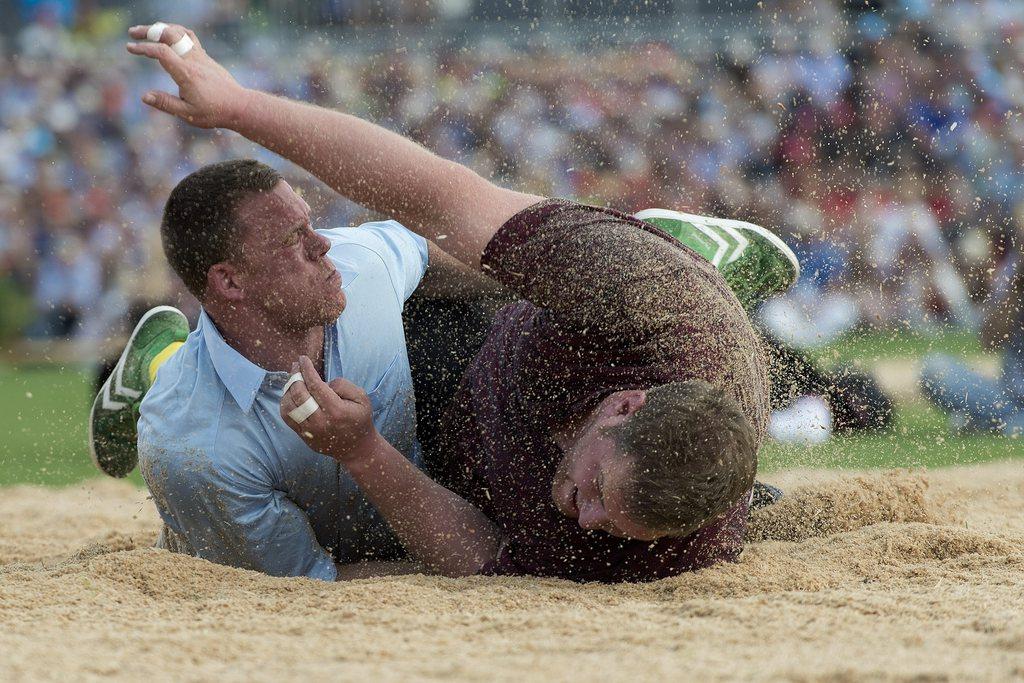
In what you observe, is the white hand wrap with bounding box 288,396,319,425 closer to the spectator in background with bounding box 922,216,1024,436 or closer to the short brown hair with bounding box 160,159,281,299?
the short brown hair with bounding box 160,159,281,299

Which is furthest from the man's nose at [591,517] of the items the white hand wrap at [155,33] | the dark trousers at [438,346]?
the white hand wrap at [155,33]

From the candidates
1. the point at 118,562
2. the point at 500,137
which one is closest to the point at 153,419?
the point at 118,562

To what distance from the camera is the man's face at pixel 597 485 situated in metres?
2.62

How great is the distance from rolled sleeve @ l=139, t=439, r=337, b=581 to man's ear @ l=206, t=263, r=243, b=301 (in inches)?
19.4

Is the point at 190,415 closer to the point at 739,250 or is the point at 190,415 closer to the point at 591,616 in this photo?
the point at 591,616

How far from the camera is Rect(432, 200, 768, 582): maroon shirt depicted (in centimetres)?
280

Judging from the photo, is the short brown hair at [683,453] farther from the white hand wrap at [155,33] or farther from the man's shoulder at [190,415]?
the white hand wrap at [155,33]

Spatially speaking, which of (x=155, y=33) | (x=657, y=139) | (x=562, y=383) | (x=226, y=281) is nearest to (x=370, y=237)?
(x=226, y=281)

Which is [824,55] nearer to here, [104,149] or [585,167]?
[585,167]

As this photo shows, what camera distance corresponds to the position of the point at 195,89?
2645 millimetres

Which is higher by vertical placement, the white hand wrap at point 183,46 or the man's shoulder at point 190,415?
the white hand wrap at point 183,46

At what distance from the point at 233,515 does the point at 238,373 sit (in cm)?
40

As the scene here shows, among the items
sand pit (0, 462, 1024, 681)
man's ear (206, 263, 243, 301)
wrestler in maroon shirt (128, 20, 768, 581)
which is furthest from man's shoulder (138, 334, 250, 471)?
wrestler in maroon shirt (128, 20, 768, 581)

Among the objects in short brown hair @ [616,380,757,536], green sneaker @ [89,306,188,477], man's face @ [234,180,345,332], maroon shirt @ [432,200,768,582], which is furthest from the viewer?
green sneaker @ [89,306,188,477]
